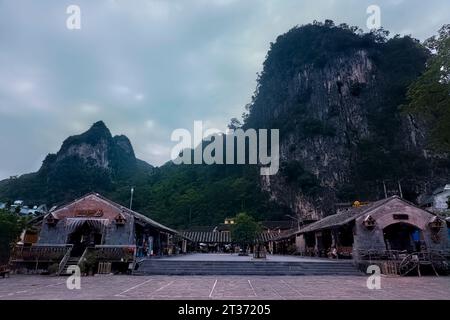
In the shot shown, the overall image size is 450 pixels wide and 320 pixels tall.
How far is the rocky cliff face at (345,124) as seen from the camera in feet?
191

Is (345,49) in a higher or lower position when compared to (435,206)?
higher

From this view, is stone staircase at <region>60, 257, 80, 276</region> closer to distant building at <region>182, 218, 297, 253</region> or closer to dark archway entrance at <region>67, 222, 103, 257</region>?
dark archway entrance at <region>67, 222, 103, 257</region>

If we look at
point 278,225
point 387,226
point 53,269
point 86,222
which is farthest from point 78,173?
point 387,226

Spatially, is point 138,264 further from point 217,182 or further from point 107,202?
point 217,182

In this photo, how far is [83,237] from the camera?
22062mm

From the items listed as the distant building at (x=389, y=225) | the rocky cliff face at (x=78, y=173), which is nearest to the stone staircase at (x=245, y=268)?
the distant building at (x=389, y=225)

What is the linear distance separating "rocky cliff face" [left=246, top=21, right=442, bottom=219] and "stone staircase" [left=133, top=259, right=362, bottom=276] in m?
42.2

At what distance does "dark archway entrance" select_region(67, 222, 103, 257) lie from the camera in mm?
21237

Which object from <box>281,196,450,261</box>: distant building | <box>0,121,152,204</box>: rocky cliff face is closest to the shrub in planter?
<box>281,196,450,261</box>: distant building

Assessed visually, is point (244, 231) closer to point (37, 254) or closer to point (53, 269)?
point (37, 254)

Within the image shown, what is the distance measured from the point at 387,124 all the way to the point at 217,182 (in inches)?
1511

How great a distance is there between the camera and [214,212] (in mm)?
65438
